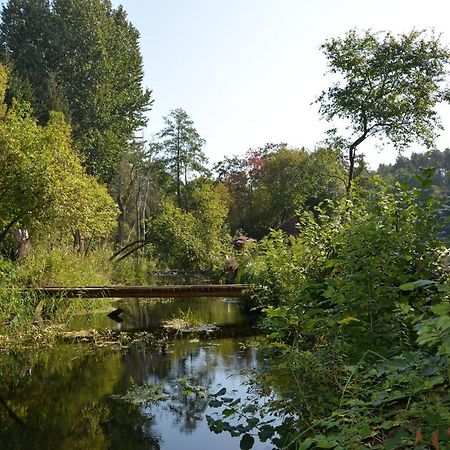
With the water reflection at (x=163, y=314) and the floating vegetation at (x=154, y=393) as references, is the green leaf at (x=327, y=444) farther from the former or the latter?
the water reflection at (x=163, y=314)

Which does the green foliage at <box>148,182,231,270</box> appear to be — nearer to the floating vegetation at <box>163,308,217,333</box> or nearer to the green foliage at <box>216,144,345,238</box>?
the green foliage at <box>216,144,345,238</box>

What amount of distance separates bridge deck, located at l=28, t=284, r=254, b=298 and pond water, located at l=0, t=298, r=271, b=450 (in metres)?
1.10

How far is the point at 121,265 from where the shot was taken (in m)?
23.3

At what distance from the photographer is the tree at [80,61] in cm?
2764

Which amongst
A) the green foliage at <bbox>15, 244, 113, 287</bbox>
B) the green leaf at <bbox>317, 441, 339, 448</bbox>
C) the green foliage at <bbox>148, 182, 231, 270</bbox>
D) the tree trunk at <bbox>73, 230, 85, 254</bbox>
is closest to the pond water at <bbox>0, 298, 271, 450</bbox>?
the green foliage at <bbox>15, 244, 113, 287</bbox>

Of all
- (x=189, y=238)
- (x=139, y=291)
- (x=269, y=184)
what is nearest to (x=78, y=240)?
A: (x=189, y=238)

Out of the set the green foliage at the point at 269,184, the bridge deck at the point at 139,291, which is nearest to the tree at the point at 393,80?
the bridge deck at the point at 139,291

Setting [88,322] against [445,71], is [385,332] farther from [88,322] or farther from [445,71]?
[445,71]

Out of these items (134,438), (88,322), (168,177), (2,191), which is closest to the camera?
(134,438)

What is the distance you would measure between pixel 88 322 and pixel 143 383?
6026 mm

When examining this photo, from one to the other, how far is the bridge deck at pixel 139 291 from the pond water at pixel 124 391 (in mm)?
1095

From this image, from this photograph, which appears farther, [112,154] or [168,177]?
[168,177]

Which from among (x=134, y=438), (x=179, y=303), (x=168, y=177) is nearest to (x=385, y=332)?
(x=134, y=438)

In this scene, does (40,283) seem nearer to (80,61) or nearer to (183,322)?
(183,322)
